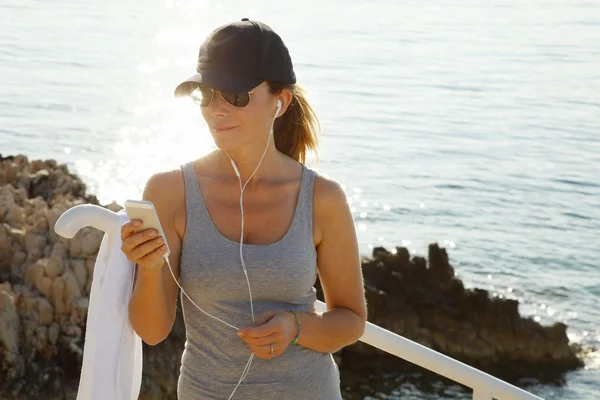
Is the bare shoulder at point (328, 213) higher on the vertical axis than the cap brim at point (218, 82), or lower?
lower

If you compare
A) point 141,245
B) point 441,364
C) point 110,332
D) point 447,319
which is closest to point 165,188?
point 141,245

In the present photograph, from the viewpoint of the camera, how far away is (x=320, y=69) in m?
32.2

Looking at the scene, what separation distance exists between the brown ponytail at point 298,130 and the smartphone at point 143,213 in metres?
0.80

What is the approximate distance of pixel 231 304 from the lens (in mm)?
2846

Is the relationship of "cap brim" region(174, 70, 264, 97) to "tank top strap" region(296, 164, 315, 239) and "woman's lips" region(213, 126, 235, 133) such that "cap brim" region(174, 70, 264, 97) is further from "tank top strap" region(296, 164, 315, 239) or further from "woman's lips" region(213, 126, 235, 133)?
"tank top strap" region(296, 164, 315, 239)

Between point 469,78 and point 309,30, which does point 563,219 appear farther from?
point 309,30

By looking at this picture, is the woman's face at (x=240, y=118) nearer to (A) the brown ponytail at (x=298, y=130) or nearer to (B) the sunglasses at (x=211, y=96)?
(B) the sunglasses at (x=211, y=96)

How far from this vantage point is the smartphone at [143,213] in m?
2.38

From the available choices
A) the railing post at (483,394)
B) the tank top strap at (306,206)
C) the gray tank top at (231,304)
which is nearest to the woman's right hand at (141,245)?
the gray tank top at (231,304)

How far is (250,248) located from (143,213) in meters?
0.50

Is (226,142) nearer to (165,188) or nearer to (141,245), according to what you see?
(165,188)

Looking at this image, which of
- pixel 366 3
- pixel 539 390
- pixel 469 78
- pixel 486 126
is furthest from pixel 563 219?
pixel 366 3

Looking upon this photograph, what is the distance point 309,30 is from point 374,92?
10.7 metres

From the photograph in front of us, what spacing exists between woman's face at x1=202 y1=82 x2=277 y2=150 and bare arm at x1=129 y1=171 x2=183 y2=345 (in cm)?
18
